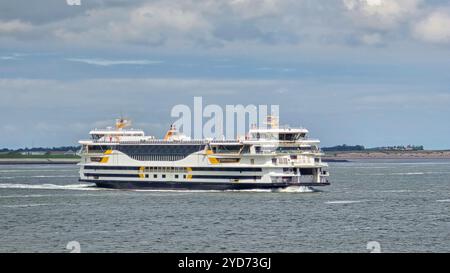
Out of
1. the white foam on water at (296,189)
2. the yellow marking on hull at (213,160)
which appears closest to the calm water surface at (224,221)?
the white foam on water at (296,189)

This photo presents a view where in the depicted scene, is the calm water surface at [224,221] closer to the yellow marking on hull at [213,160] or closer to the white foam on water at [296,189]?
the white foam on water at [296,189]

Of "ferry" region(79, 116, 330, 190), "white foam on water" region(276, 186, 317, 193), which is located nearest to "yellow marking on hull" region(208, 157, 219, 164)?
"ferry" region(79, 116, 330, 190)

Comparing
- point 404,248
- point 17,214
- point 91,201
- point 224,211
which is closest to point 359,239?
point 404,248

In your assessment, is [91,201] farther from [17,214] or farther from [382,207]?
[382,207]

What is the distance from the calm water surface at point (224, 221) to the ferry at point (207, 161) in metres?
1.44

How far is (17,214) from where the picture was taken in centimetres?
6269

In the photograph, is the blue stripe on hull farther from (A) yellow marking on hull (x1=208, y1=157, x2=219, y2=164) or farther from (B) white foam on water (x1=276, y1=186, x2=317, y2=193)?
(A) yellow marking on hull (x1=208, y1=157, x2=219, y2=164)

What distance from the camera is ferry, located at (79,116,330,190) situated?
3098 inches

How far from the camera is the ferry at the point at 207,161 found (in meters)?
78.7

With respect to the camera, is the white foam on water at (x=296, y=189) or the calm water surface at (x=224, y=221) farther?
the white foam on water at (x=296, y=189)

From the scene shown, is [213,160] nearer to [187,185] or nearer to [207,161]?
[207,161]
